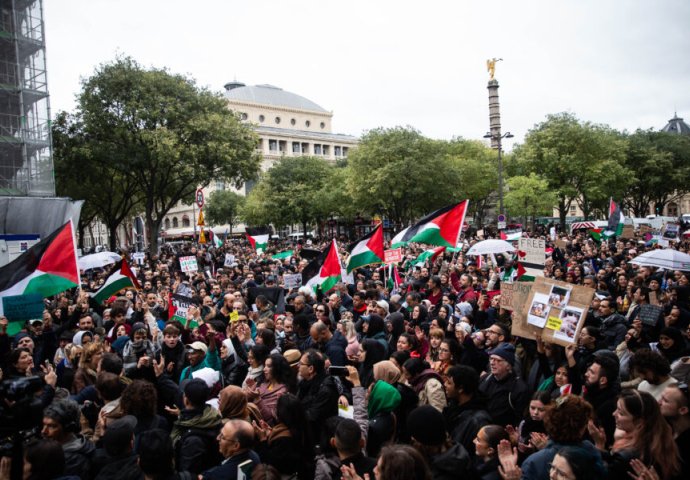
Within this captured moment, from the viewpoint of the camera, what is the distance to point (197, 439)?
4145mm

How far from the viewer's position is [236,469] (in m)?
3.65

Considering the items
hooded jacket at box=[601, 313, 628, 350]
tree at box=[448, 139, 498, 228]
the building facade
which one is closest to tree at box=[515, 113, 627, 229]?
tree at box=[448, 139, 498, 228]

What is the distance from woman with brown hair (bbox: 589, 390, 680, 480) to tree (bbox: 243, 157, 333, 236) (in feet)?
168

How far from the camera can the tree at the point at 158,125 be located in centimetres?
2811

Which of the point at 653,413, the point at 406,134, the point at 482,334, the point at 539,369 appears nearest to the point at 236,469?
the point at 653,413

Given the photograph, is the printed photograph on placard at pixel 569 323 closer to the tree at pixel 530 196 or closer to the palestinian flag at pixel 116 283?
the palestinian flag at pixel 116 283

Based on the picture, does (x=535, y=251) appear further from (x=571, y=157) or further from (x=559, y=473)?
(x=571, y=157)

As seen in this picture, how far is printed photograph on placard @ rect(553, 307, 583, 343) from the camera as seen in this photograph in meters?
5.34

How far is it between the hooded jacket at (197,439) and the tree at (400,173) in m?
37.3

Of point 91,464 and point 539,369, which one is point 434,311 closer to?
point 539,369

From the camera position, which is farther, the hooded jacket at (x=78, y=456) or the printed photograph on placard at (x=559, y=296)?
the printed photograph on placard at (x=559, y=296)

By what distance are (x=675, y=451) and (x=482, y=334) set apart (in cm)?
347

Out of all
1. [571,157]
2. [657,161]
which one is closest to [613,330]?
[571,157]

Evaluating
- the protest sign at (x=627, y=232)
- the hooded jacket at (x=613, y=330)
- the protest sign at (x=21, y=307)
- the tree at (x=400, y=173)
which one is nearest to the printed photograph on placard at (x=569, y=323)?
the hooded jacket at (x=613, y=330)
